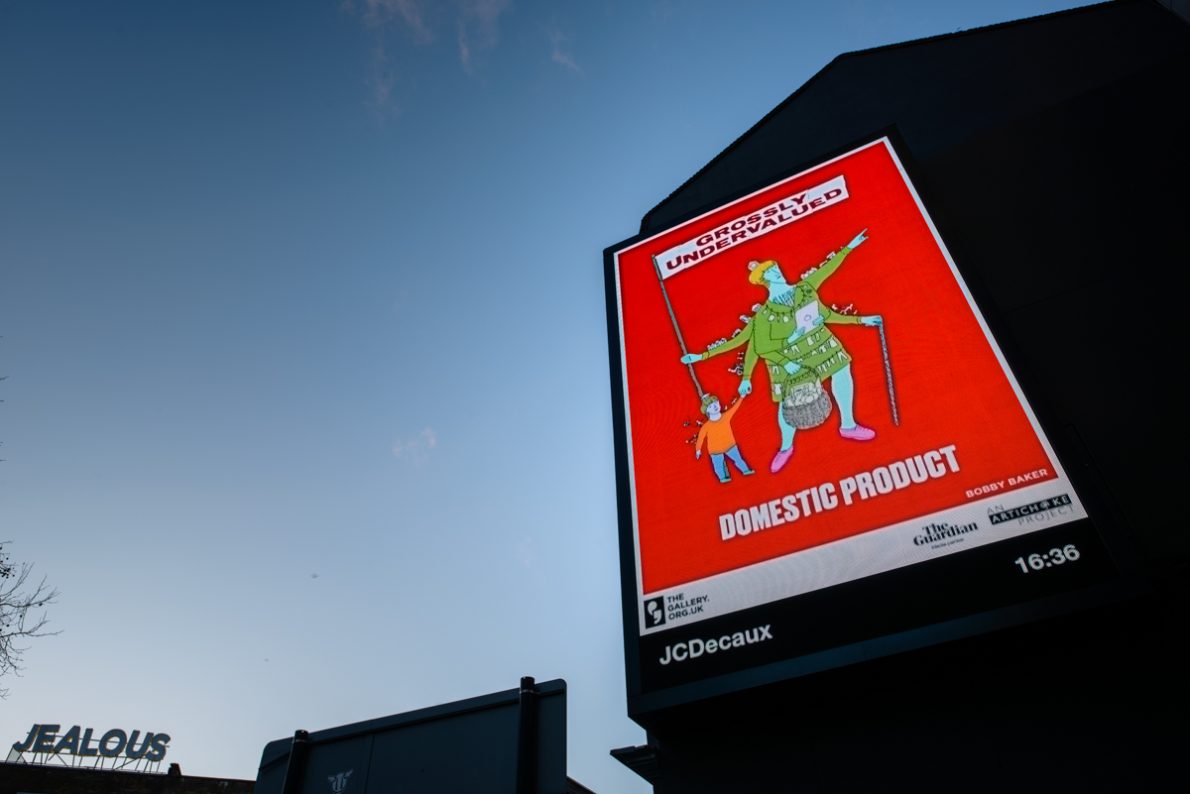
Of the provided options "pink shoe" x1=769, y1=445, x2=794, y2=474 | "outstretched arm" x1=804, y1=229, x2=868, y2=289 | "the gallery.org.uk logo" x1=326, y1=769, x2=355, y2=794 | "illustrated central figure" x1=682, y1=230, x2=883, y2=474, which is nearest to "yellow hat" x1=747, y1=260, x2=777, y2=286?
"illustrated central figure" x1=682, y1=230, x2=883, y2=474

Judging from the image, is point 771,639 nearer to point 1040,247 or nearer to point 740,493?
point 740,493

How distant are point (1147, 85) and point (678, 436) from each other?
5.70 m

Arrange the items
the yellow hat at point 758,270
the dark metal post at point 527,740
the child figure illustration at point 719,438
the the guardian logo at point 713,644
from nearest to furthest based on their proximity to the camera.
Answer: the dark metal post at point 527,740
the the guardian logo at point 713,644
the child figure illustration at point 719,438
the yellow hat at point 758,270

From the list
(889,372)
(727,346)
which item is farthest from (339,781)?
(889,372)

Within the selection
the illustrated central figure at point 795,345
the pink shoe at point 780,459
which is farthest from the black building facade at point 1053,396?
the pink shoe at point 780,459

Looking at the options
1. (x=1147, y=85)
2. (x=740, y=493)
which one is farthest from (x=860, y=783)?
(x=1147, y=85)

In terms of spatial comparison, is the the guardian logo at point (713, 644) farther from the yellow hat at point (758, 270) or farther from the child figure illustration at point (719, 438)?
the yellow hat at point (758, 270)

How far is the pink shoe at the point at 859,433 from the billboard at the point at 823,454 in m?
0.01

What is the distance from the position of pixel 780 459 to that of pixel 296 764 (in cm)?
387

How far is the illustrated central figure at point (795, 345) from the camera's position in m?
5.88

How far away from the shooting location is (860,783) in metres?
4.88

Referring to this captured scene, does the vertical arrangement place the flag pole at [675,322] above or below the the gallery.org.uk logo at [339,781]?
above

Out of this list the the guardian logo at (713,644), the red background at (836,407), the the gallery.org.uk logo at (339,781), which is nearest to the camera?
the the gallery.org.uk logo at (339,781)

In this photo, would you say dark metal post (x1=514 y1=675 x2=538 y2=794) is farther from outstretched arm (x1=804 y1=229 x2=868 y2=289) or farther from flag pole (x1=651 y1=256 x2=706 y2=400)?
outstretched arm (x1=804 y1=229 x2=868 y2=289)
